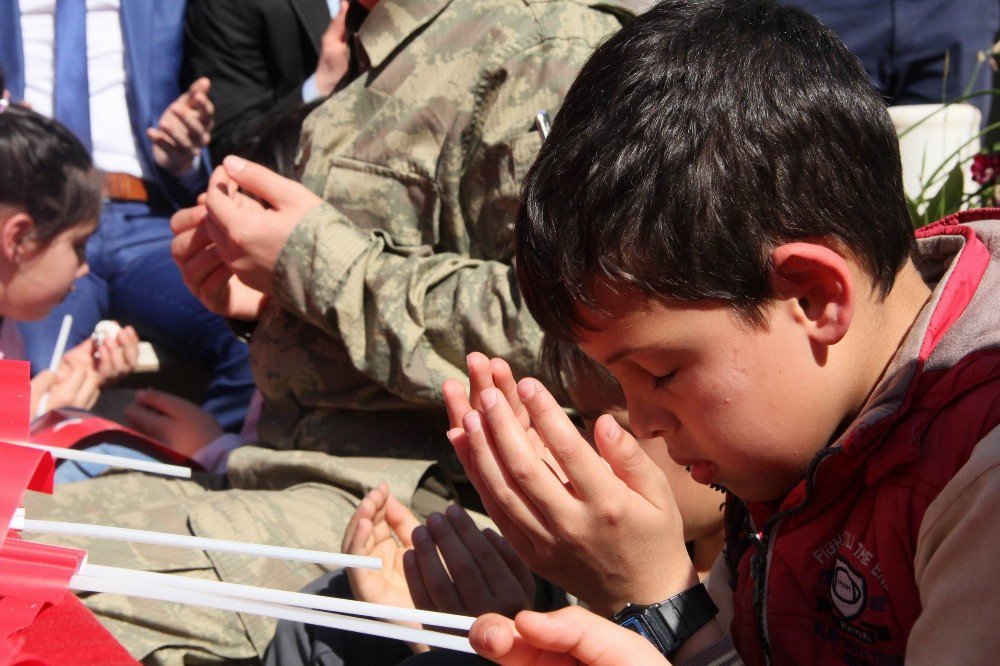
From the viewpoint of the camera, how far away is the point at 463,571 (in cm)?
126

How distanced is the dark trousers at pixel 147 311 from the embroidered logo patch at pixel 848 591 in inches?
73.5

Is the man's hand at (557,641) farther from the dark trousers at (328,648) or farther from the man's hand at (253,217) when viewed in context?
the man's hand at (253,217)

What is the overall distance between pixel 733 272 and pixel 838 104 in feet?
0.58

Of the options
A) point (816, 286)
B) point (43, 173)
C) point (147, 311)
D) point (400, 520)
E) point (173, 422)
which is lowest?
point (147, 311)

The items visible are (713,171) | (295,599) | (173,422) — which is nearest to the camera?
(295,599)

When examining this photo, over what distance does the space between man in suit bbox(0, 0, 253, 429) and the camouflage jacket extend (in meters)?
0.96

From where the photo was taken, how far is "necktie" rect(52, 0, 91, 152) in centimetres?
280

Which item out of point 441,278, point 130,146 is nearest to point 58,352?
point 130,146

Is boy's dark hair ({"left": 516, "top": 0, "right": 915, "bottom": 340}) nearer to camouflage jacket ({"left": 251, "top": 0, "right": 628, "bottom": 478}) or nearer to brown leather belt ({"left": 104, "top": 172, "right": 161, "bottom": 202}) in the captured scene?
camouflage jacket ({"left": 251, "top": 0, "right": 628, "bottom": 478})

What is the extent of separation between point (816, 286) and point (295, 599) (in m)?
0.52

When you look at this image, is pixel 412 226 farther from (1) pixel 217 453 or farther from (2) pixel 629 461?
(2) pixel 629 461

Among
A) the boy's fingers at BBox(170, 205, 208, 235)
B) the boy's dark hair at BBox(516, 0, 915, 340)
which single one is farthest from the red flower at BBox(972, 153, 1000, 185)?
the boy's fingers at BBox(170, 205, 208, 235)

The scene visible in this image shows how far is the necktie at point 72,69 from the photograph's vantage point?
2805 mm

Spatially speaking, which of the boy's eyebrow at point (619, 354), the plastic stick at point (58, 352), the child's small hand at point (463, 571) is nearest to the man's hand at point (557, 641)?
the boy's eyebrow at point (619, 354)
